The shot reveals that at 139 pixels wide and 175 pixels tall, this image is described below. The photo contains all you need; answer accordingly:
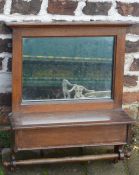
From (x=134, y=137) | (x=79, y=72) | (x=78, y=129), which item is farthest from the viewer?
(x=134, y=137)

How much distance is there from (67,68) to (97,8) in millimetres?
467

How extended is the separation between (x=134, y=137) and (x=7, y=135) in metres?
0.96

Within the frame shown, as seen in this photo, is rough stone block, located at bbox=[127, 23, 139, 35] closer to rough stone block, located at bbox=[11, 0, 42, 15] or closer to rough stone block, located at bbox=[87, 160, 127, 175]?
rough stone block, located at bbox=[11, 0, 42, 15]

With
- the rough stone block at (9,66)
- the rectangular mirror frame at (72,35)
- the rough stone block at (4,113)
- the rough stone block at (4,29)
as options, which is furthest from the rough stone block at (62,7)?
the rough stone block at (4,113)

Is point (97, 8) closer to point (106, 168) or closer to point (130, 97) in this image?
point (130, 97)

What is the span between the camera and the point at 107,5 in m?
3.31

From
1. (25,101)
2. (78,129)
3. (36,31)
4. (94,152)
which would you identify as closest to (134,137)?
(94,152)

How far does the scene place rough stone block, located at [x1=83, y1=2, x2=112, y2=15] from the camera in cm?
329

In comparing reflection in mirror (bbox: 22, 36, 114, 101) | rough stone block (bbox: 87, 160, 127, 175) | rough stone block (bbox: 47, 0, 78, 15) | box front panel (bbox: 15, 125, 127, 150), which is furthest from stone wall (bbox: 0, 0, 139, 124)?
rough stone block (bbox: 87, 160, 127, 175)

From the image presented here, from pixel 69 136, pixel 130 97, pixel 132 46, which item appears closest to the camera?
pixel 69 136

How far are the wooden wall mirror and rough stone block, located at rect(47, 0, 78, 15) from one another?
12 cm

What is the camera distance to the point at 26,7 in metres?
3.20

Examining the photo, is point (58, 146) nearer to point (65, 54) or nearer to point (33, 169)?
point (33, 169)

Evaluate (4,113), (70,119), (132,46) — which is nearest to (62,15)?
(132,46)
